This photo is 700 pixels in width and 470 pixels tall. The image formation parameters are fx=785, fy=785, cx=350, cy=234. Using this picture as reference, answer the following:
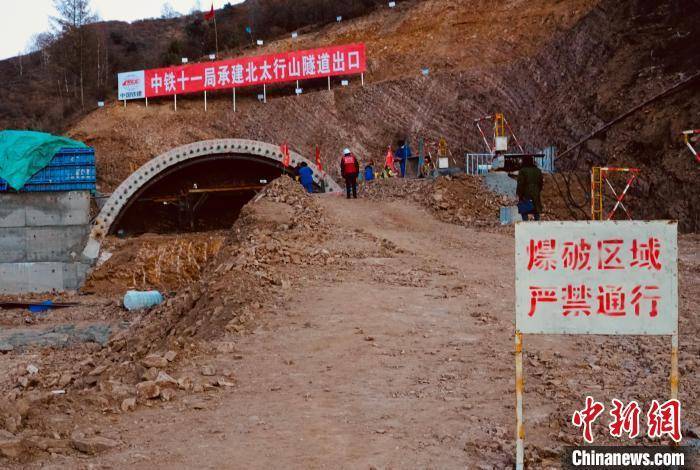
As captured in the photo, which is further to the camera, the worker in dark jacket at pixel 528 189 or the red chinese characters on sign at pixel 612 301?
the worker in dark jacket at pixel 528 189

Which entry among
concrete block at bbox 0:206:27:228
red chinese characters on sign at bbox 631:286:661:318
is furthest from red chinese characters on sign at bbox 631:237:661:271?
concrete block at bbox 0:206:27:228

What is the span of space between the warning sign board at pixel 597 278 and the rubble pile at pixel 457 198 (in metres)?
12.5

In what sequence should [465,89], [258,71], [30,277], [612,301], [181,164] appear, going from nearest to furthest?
[612,301] → [30,277] → [181,164] → [465,89] → [258,71]

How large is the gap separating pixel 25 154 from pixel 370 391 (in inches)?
774

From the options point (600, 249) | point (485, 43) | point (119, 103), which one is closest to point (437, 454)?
point (600, 249)

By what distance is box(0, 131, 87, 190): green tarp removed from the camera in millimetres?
22953

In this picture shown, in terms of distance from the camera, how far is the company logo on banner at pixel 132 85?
120 ft

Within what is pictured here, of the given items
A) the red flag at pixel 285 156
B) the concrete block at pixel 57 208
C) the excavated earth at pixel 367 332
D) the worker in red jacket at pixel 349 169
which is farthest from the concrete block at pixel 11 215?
the worker in red jacket at pixel 349 169

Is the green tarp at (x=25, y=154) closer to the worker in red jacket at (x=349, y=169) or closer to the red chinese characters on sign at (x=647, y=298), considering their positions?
the worker in red jacket at (x=349, y=169)

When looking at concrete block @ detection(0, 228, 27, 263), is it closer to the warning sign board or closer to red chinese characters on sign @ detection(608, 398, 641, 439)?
red chinese characters on sign @ detection(608, 398, 641, 439)

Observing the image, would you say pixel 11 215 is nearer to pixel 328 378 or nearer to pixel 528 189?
pixel 528 189

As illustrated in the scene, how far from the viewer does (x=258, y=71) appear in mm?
35094

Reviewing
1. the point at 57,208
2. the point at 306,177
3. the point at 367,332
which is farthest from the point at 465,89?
the point at 367,332

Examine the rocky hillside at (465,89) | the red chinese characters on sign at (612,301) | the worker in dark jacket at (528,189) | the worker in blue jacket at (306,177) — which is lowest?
the red chinese characters on sign at (612,301)
